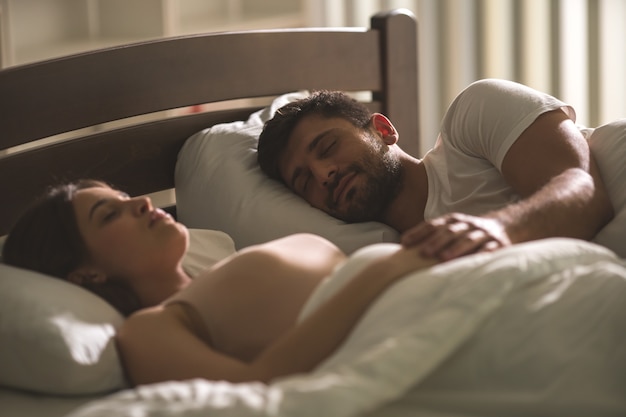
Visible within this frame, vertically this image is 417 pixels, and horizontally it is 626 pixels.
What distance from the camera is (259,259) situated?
4.71ft

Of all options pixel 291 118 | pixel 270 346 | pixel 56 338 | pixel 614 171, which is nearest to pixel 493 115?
pixel 614 171

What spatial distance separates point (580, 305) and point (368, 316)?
0.27 m

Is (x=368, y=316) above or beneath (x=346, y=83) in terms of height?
beneath

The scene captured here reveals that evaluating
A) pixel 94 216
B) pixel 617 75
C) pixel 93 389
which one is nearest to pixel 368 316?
pixel 93 389

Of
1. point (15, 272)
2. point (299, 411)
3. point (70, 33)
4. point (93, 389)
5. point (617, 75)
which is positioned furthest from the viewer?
point (70, 33)

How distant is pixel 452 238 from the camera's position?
136 cm

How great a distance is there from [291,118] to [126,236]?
23.0 inches

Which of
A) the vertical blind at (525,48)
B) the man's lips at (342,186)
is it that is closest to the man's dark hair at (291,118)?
the man's lips at (342,186)

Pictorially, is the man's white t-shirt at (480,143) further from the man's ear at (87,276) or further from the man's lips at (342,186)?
the man's ear at (87,276)

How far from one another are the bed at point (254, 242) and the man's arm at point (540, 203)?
0.18ft

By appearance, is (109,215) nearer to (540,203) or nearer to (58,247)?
(58,247)

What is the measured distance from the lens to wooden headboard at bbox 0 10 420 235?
6.39ft

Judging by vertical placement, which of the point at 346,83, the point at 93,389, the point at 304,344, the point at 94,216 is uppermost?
the point at 346,83

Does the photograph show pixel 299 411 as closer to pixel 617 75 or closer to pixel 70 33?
pixel 617 75
